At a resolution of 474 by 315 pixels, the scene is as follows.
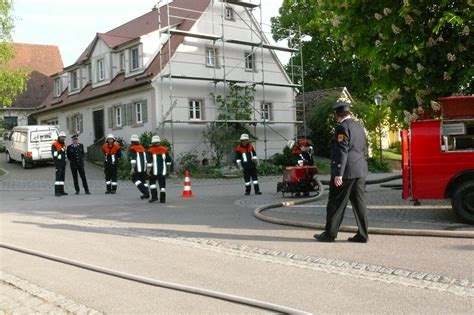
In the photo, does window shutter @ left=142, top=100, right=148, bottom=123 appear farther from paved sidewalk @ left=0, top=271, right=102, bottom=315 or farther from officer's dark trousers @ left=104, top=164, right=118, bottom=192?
paved sidewalk @ left=0, top=271, right=102, bottom=315

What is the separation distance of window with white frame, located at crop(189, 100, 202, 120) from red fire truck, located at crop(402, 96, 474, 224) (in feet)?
72.8

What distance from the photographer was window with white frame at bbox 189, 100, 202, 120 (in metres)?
31.5

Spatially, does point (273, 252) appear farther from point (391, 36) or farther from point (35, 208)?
point (35, 208)

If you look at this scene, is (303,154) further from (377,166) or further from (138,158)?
(377,166)

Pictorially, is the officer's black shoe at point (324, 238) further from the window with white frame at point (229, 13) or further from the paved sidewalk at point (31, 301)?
the window with white frame at point (229, 13)

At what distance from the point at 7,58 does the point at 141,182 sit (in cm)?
1984

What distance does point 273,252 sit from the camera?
7695mm

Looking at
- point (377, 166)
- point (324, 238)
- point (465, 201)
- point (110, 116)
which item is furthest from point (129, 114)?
point (324, 238)

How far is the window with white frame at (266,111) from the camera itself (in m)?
35.1

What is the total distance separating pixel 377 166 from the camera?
1389 inches

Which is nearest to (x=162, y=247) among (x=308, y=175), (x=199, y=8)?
(x=308, y=175)

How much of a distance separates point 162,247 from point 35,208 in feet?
23.8

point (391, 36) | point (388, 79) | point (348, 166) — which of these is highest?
point (391, 36)

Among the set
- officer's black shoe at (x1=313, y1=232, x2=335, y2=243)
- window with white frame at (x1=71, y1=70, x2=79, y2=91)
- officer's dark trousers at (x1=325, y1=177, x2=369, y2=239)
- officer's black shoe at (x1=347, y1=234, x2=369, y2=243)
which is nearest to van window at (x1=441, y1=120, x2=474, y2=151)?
officer's dark trousers at (x1=325, y1=177, x2=369, y2=239)
